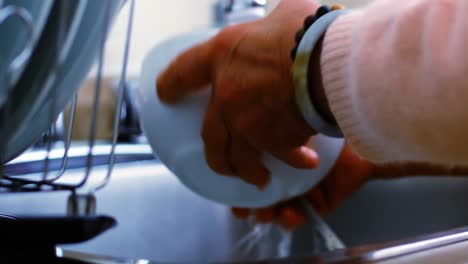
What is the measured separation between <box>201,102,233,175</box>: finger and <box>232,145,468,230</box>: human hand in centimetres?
13

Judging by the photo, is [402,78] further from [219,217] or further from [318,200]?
[219,217]

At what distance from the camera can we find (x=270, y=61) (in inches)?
13.8

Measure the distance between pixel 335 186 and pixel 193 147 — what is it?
0.57 ft

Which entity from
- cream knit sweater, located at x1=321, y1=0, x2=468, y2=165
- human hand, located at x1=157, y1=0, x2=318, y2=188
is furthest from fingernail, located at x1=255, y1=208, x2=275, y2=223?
cream knit sweater, located at x1=321, y1=0, x2=468, y2=165

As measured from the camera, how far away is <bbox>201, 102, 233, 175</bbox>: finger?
1.26 feet

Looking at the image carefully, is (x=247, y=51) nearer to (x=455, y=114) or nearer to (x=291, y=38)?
(x=291, y=38)

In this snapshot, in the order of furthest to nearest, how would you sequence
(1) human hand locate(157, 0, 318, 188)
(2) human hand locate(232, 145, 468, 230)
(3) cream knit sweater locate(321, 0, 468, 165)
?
(2) human hand locate(232, 145, 468, 230), (1) human hand locate(157, 0, 318, 188), (3) cream knit sweater locate(321, 0, 468, 165)

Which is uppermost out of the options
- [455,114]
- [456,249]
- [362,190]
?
[455,114]

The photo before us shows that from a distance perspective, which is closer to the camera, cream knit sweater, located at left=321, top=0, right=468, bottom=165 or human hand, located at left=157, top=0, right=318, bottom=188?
cream knit sweater, located at left=321, top=0, right=468, bottom=165

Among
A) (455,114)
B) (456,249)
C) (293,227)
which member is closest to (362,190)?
(293,227)

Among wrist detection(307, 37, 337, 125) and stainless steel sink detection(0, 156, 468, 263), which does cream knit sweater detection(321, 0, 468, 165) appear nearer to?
wrist detection(307, 37, 337, 125)

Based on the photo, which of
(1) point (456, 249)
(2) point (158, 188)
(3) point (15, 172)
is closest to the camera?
(1) point (456, 249)

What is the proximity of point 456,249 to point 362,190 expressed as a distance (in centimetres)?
27

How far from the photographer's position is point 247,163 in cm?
40
